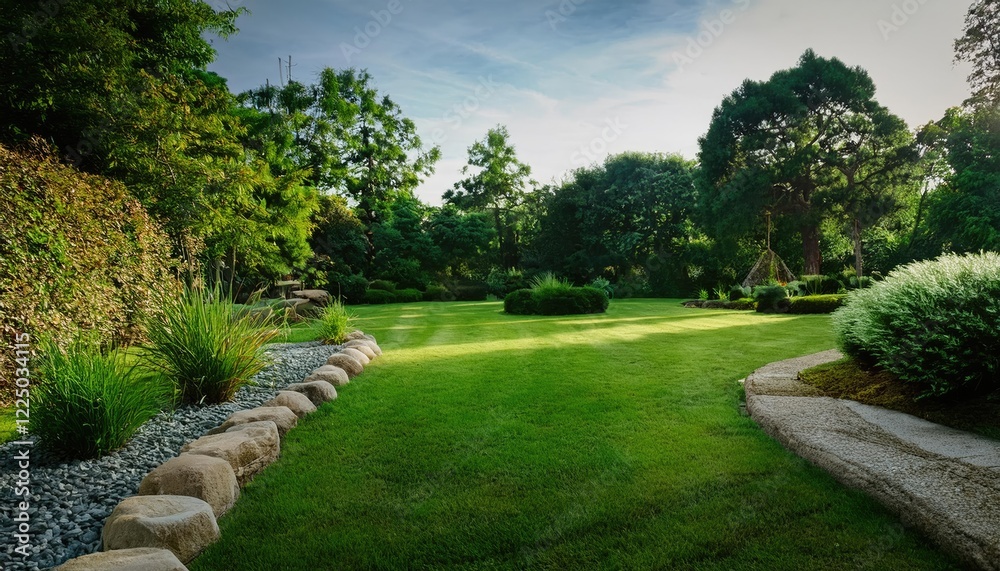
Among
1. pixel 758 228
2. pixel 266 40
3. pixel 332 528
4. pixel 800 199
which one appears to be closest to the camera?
pixel 332 528

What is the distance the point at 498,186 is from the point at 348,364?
23342mm

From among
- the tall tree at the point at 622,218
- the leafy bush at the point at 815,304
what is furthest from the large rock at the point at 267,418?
the tall tree at the point at 622,218

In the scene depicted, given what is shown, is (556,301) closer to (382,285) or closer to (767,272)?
(767,272)

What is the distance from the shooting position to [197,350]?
3.86 metres

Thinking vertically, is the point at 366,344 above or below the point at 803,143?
below

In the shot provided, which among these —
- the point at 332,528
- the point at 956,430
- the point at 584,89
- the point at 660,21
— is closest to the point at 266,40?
the point at 584,89

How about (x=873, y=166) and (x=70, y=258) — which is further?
(x=873, y=166)

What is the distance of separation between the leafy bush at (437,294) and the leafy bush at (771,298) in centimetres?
1230

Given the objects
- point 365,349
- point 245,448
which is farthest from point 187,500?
point 365,349

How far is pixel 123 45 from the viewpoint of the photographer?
6.80 m

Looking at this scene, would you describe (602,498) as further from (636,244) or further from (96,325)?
(636,244)

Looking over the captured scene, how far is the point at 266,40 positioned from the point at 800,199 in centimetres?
1806

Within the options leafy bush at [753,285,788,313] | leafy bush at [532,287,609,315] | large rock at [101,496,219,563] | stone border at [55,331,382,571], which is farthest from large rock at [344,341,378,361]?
leafy bush at [753,285,788,313]

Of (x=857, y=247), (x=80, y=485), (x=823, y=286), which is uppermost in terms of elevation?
(x=857, y=247)
